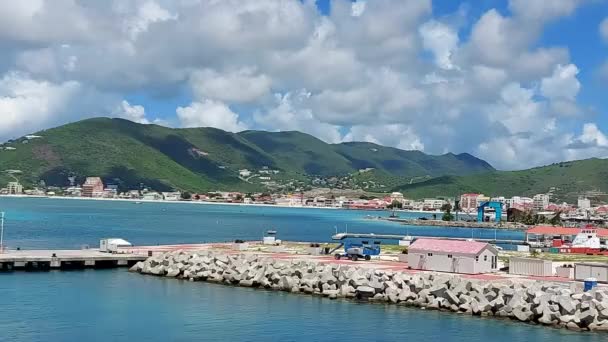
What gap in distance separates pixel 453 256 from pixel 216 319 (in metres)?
18.1

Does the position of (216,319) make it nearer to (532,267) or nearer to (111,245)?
(532,267)

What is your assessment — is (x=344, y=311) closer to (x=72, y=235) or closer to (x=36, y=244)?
(x=36, y=244)

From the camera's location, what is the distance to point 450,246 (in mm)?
49375

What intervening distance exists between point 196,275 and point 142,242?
4169 cm

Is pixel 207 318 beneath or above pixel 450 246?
beneath

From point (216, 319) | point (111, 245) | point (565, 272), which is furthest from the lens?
point (111, 245)

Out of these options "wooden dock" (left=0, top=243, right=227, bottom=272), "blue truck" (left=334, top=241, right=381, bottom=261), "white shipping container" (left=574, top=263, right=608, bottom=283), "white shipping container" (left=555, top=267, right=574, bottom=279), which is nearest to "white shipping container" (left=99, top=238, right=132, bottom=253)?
"wooden dock" (left=0, top=243, right=227, bottom=272)

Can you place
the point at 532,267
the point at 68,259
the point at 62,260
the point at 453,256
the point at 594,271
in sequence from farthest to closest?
the point at 68,259, the point at 62,260, the point at 532,267, the point at 453,256, the point at 594,271

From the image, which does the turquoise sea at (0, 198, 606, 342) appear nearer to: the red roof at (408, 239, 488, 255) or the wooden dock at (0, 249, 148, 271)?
the wooden dock at (0, 249, 148, 271)

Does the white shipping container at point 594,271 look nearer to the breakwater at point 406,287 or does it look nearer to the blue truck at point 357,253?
the breakwater at point 406,287

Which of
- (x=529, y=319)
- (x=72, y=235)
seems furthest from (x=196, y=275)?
(x=72, y=235)

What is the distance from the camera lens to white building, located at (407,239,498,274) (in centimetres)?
4822

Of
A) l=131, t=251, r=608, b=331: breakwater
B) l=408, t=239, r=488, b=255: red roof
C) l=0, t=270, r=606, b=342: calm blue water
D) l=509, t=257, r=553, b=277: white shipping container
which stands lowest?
l=0, t=270, r=606, b=342: calm blue water

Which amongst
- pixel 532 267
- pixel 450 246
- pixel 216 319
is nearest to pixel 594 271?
pixel 532 267
